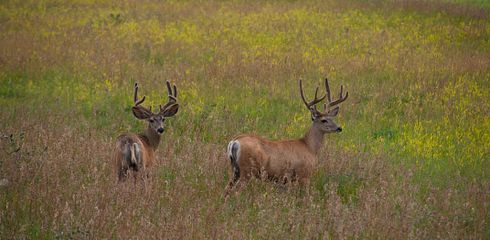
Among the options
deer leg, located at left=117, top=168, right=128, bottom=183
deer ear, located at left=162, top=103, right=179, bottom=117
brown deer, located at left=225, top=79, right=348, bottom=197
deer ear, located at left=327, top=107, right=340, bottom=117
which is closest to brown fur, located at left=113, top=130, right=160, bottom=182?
deer leg, located at left=117, top=168, right=128, bottom=183

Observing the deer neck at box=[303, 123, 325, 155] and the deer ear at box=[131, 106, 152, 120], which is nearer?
the deer ear at box=[131, 106, 152, 120]

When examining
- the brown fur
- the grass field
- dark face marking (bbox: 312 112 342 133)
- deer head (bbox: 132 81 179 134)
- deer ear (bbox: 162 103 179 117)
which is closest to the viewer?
the grass field

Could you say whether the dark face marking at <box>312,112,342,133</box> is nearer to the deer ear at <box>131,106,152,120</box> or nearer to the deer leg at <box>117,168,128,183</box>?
the deer ear at <box>131,106,152,120</box>

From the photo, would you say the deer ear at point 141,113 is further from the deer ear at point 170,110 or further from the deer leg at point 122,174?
the deer leg at point 122,174

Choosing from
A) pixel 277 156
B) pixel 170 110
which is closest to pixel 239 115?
pixel 170 110

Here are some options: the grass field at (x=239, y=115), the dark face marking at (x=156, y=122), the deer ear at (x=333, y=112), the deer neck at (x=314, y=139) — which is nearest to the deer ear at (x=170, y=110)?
the dark face marking at (x=156, y=122)

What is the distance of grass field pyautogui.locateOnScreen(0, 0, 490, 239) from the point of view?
23.0 feet

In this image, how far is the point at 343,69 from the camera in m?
16.0

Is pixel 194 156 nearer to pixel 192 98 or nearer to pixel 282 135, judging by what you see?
pixel 282 135

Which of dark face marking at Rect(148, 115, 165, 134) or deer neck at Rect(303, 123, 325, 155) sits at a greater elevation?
dark face marking at Rect(148, 115, 165, 134)

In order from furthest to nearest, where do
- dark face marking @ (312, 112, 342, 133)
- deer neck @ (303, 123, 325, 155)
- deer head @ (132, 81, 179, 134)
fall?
dark face marking @ (312, 112, 342, 133)
deer neck @ (303, 123, 325, 155)
deer head @ (132, 81, 179, 134)

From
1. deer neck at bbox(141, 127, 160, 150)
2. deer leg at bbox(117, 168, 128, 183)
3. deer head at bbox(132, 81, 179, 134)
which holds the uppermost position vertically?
deer head at bbox(132, 81, 179, 134)

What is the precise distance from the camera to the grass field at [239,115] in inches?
276

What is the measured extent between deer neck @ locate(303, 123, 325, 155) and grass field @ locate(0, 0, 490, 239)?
0.91 feet
